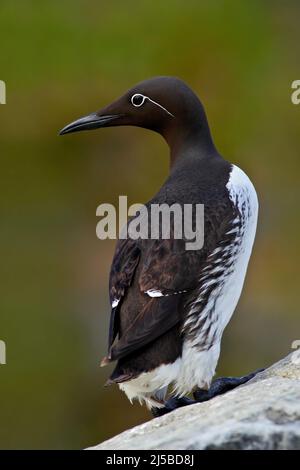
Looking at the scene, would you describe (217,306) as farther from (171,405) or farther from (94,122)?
(94,122)

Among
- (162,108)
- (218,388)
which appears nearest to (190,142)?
(162,108)

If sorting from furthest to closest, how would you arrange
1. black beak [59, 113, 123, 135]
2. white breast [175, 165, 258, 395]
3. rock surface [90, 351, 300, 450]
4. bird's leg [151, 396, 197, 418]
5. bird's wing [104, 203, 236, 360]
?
1. black beak [59, 113, 123, 135]
2. bird's leg [151, 396, 197, 418]
3. white breast [175, 165, 258, 395]
4. bird's wing [104, 203, 236, 360]
5. rock surface [90, 351, 300, 450]

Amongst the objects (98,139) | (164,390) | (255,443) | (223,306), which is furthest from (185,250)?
(98,139)

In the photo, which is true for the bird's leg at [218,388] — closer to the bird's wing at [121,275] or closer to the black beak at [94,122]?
the bird's wing at [121,275]

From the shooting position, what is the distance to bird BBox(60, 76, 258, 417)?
5055mm

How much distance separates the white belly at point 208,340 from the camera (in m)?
5.11

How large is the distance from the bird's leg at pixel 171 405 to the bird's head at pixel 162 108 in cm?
115

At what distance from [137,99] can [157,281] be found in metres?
1.03

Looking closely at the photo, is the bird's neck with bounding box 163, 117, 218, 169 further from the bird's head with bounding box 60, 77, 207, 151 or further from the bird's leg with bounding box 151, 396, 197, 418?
the bird's leg with bounding box 151, 396, 197, 418


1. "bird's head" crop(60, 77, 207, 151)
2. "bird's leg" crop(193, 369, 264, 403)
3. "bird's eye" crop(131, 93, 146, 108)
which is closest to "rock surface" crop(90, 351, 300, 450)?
"bird's leg" crop(193, 369, 264, 403)

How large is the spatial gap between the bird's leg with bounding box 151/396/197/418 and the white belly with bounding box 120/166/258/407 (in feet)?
0.14

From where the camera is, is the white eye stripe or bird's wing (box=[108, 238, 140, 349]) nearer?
bird's wing (box=[108, 238, 140, 349])

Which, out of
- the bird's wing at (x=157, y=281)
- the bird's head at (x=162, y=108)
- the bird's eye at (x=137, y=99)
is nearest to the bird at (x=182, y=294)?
the bird's wing at (x=157, y=281)

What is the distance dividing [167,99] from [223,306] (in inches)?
39.0
